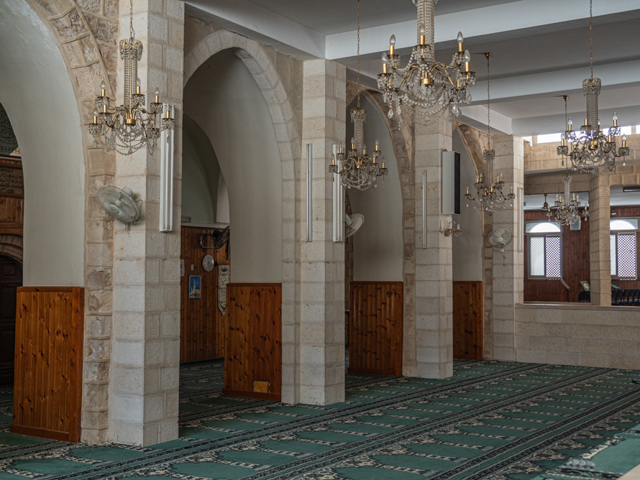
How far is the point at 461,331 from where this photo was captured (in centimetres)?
1327

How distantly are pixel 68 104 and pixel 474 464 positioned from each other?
419 centimetres

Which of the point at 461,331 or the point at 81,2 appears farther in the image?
the point at 461,331

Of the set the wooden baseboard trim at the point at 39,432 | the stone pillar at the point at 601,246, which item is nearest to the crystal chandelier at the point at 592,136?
the wooden baseboard trim at the point at 39,432

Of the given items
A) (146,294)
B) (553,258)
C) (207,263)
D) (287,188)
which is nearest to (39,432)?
(146,294)

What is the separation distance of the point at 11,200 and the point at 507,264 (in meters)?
7.78

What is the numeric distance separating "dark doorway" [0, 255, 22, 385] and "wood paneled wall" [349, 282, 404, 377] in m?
4.45

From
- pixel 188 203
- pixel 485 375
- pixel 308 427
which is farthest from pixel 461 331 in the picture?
pixel 308 427

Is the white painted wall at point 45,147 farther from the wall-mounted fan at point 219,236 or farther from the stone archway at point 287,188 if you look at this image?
the wall-mounted fan at point 219,236

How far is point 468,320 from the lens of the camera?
43.4ft

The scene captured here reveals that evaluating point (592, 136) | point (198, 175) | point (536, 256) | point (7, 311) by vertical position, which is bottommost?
point (7, 311)

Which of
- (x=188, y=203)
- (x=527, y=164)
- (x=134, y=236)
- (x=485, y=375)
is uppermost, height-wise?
(x=527, y=164)

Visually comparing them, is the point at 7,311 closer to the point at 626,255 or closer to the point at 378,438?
the point at 378,438

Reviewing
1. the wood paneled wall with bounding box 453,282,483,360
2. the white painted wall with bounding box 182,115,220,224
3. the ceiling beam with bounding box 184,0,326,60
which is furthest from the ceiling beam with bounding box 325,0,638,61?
the wood paneled wall with bounding box 453,282,483,360

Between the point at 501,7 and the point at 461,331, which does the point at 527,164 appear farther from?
the point at 501,7
